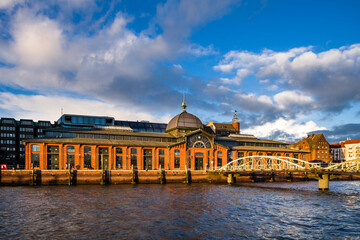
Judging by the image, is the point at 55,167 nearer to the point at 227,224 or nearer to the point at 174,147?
the point at 174,147

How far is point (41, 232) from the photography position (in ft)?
92.8

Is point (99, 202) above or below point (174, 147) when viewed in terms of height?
below

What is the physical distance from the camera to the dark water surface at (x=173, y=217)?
92.9 ft

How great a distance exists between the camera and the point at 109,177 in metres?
70.1

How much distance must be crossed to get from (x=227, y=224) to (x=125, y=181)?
142 ft

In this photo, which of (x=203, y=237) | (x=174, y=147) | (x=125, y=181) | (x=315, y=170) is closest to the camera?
(x=203, y=237)

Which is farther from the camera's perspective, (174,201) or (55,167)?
(55,167)

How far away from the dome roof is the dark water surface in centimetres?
4562

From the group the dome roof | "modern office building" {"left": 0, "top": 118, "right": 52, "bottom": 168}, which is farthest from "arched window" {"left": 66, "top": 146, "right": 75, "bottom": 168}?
"modern office building" {"left": 0, "top": 118, "right": 52, "bottom": 168}

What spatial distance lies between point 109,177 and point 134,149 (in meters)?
13.0

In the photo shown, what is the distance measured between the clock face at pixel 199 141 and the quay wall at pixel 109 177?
9743 mm

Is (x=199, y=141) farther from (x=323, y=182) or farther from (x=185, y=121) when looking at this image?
A: (x=323, y=182)

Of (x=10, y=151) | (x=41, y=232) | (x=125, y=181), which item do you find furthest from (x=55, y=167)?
(x=10, y=151)

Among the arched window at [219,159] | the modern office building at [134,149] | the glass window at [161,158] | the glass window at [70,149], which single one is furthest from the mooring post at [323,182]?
the glass window at [70,149]
